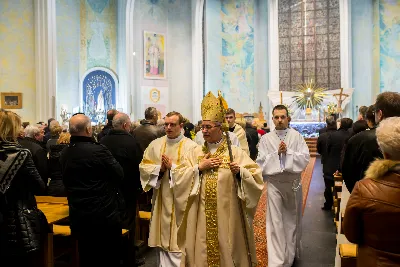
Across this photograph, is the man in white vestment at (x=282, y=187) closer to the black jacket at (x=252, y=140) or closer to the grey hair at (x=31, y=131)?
the grey hair at (x=31, y=131)

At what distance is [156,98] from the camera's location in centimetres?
2270

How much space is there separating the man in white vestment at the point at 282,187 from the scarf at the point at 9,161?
2849mm

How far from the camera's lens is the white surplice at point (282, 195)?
208 inches

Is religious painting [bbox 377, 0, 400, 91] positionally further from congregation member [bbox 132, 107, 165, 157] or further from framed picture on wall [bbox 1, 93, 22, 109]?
congregation member [bbox 132, 107, 165, 157]

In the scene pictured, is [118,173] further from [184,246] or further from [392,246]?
[392,246]

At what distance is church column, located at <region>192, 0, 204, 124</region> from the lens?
23734 mm

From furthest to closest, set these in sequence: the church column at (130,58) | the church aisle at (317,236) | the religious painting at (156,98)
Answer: the religious painting at (156,98), the church column at (130,58), the church aisle at (317,236)

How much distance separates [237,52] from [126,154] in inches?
787

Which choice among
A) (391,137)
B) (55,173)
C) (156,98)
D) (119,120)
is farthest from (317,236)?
(156,98)

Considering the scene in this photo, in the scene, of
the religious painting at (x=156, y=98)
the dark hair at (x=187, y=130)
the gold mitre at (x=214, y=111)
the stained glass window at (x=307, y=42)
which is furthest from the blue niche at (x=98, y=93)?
the gold mitre at (x=214, y=111)

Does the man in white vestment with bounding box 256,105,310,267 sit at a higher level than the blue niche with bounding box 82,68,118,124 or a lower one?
lower

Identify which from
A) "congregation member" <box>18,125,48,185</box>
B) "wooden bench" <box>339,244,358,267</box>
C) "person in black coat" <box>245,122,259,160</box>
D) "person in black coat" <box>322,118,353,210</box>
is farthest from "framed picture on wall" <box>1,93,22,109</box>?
"wooden bench" <box>339,244,358,267</box>

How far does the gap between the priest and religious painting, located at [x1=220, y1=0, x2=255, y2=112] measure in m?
20.6

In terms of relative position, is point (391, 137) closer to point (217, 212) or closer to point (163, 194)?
point (217, 212)
